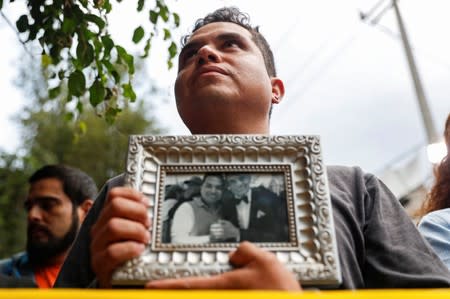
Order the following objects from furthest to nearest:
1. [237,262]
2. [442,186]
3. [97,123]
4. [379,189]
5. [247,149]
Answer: [97,123]
[442,186]
[379,189]
[247,149]
[237,262]

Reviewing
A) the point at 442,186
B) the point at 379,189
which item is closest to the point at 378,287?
the point at 379,189

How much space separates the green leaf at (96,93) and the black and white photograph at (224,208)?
2.50 ft

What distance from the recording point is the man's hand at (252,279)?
1.91ft

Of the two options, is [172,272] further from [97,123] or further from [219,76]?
[97,123]

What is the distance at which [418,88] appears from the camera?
5402mm

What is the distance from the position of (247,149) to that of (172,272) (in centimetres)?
25

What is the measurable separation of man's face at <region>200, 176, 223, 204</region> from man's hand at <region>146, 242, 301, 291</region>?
0.47 feet

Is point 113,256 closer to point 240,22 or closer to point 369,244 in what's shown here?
point 369,244

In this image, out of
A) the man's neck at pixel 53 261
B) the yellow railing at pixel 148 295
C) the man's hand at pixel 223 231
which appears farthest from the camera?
the man's neck at pixel 53 261

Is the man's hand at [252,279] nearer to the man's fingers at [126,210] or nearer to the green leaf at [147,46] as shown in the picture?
the man's fingers at [126,210]

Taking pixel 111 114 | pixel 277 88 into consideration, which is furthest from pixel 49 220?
pixel 277 88

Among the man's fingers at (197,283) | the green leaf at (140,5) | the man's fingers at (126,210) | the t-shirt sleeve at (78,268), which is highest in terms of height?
the green leaf at (140,5)

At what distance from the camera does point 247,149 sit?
0.78 m

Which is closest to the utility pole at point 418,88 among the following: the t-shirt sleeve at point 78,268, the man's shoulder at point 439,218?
the man's shoulder at point 439,218
